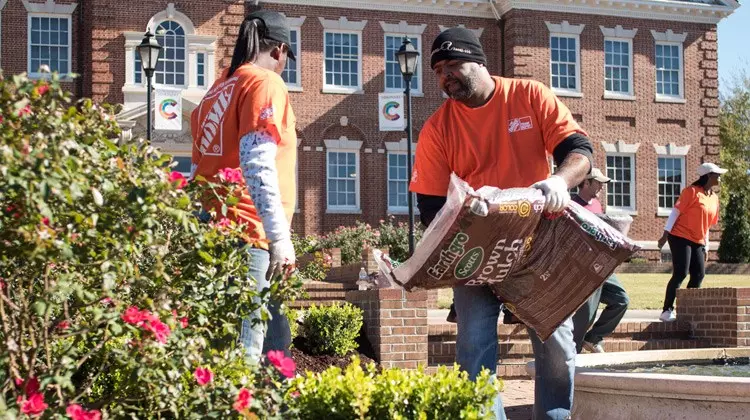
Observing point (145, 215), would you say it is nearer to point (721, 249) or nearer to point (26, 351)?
point (26, 351)

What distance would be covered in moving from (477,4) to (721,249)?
10681 millimetres

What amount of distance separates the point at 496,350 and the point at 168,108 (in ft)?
73.8

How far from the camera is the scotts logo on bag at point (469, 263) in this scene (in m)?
4.35

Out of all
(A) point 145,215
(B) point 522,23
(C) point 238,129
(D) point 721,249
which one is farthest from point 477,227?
(D) point 721,249

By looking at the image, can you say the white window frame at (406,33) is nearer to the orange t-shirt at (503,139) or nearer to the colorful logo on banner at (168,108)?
the colorful logo on banner at (168,108)

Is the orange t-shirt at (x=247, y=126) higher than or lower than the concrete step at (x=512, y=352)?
higher

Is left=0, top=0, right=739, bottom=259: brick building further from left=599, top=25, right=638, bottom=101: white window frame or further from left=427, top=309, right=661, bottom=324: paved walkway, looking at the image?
left=427, top=309, right=661, bottom=324: paved walkway

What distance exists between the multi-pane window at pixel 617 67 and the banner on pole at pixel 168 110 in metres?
13.6

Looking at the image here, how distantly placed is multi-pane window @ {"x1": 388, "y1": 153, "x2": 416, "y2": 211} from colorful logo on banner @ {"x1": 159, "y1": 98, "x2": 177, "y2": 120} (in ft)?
23.6

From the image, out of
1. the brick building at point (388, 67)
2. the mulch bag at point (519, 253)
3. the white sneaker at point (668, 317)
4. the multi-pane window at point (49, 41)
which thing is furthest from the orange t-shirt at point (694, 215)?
the multi-pane window at point (49, 41)

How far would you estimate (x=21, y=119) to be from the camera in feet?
9.66

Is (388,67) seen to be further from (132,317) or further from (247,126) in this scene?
(132,317)

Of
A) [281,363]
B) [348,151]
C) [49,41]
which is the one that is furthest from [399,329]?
[49,41]

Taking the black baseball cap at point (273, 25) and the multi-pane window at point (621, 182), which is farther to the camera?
the multi-pane window at point (621, 182)
